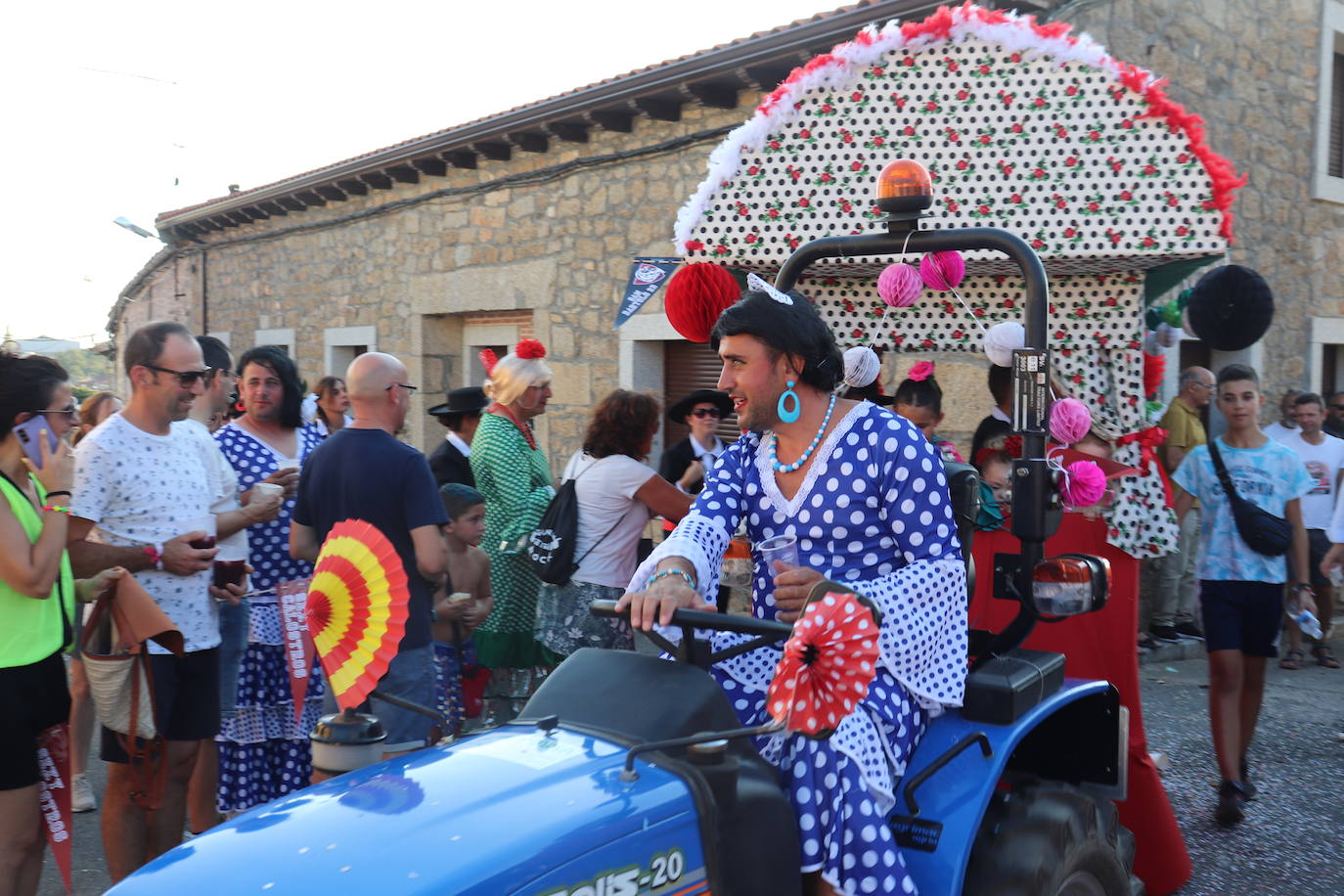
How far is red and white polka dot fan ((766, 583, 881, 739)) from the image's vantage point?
1769 mm

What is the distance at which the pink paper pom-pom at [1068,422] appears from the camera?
10.4 ft

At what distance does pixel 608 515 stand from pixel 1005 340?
1858mm

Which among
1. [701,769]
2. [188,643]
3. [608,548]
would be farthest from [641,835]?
[608,548]

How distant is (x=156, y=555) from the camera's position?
3.42 m

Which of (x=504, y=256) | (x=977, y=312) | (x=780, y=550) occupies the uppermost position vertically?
(x=504, y=256)

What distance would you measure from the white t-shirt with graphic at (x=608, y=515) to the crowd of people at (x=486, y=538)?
12 millimetres

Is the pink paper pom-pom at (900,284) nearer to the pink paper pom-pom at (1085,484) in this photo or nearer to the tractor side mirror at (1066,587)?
the pink paper pom-pom at (1085,484)

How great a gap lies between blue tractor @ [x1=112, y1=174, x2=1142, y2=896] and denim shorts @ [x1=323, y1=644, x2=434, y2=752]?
4.86 feet

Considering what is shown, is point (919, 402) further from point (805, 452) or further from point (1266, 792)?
point (1266, 792)

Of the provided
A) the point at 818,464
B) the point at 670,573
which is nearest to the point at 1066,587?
the point at 818,464

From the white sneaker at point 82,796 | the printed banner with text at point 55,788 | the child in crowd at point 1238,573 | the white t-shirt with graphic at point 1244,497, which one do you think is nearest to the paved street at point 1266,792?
the white sneaker at point 82,796

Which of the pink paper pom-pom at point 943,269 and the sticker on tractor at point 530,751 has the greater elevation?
the pink paper pom-pom at point 943,269

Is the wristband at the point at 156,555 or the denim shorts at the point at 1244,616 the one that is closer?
the wristband at the point at 156,555

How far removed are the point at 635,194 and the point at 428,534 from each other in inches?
222
